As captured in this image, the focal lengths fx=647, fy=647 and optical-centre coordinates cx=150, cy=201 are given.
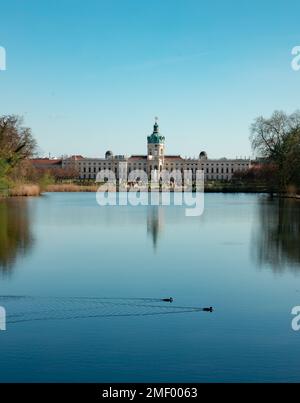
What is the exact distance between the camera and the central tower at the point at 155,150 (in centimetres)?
17038

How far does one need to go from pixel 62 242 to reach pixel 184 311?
12566mm

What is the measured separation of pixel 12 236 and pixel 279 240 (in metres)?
10.8

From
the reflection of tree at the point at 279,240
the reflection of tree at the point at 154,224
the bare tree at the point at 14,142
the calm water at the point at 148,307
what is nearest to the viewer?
the calm water at the point at 148,307

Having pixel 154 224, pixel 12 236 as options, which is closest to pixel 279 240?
pixel 154 224

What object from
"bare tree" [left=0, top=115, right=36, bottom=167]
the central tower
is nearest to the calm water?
"bare tree" [left=0, top=115, right=36, bottom=167]

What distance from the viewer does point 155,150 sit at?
173m

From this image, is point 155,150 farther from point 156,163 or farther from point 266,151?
point 266,151

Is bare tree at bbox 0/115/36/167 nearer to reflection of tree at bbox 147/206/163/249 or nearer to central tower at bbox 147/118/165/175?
reflection of tree at bbox 147/206/163/249

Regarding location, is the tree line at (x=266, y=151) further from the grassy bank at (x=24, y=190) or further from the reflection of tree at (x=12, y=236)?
the reflection of tree at (x=12, y=236)

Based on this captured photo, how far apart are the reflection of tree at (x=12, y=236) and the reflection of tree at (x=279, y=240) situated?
791cm

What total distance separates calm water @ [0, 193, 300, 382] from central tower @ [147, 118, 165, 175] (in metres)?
Answer: 143

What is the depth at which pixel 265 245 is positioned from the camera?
80.4ft

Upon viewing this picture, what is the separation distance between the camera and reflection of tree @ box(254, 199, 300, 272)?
20391mm

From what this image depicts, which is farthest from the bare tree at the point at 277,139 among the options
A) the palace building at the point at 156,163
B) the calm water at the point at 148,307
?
the palace building at the point at 156,163
